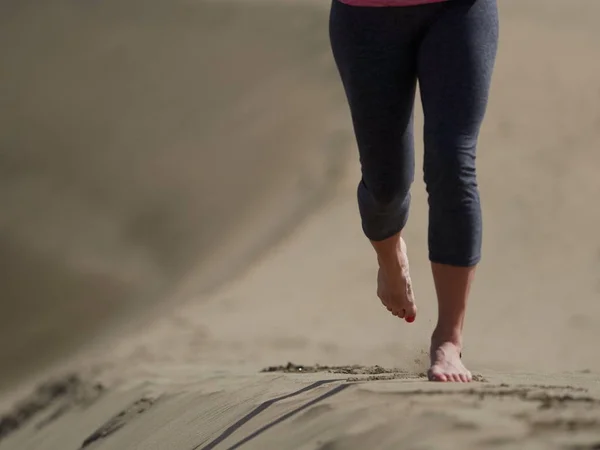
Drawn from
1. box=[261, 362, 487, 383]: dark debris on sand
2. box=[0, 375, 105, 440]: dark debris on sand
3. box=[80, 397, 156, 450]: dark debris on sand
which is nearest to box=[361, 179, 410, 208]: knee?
box=[261, 362, 487, 383]: dark debris on sand

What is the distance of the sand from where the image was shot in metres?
2.58

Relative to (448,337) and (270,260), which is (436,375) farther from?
(270,260)

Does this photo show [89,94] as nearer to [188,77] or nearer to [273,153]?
[188,77]

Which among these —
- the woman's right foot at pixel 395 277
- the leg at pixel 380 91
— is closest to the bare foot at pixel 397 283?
the woman's right foot at pixel 395 277

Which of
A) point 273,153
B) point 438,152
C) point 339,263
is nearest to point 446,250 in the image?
point 438,152

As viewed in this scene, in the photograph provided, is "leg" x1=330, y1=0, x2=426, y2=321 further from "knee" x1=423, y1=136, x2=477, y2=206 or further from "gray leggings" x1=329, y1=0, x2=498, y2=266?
"knee" x1=423, y1=136, x2=477, y2=206

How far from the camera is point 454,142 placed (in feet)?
8.32

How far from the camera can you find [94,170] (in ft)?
22.5

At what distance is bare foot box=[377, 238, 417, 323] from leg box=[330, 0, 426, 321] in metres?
0.20

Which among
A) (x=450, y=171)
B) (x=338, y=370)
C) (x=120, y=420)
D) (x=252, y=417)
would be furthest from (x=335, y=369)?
(x=450, y=171)

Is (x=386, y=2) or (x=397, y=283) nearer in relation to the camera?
(x=386, y=2)

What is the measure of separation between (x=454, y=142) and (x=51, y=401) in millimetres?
2307

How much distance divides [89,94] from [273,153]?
1863mm

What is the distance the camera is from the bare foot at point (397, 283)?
10.2 feet
